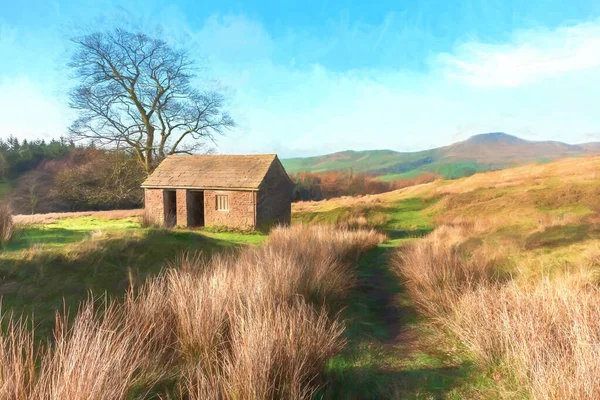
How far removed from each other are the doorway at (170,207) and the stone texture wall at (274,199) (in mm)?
5227

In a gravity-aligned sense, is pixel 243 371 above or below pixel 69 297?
above

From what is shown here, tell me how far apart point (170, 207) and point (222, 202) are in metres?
4.04

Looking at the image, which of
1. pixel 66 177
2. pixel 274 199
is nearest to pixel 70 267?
pixel 274 199

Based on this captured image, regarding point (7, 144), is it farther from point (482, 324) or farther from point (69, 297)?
point (482, 324)

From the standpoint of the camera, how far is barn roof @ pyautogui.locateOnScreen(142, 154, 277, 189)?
19.9 m

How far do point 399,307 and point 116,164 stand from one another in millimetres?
25235

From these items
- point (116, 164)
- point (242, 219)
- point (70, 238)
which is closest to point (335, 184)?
point (116, 164)

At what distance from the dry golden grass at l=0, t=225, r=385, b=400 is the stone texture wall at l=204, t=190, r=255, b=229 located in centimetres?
1225

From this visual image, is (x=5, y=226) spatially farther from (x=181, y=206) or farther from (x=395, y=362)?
(x=181, y=206)

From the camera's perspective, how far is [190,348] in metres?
4.59

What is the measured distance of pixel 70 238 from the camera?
1109 cm

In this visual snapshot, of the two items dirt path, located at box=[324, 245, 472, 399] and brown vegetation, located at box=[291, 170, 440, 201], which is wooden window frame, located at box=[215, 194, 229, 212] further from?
brown vegetation, located at box=[291, 170, 440, 201]

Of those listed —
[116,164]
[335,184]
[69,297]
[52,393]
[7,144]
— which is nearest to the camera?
[52,393]

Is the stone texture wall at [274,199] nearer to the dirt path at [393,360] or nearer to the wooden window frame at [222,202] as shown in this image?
the wooden window frame at [222,202]
